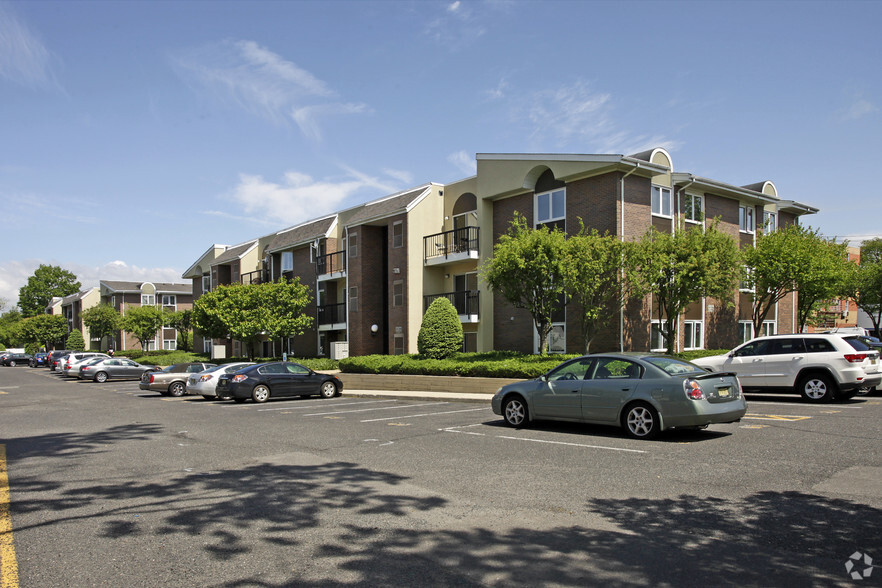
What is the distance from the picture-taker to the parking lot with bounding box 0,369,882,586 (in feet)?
16.0

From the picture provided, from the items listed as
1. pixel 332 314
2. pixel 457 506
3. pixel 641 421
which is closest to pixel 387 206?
pixel 332 314

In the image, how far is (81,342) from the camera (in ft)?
262

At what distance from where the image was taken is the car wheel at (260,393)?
69.8ft

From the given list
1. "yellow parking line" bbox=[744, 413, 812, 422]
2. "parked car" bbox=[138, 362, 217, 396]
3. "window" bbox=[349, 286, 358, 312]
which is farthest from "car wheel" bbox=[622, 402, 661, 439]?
"window" bbox=[349, 286, 358, 312]

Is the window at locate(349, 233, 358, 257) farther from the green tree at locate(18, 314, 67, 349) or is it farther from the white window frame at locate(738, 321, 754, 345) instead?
the green tree at locate(18, 314, 67, 349)

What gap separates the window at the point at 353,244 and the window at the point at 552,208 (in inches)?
504

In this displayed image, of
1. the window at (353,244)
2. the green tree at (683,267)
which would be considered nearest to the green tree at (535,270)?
the green tree at (683,267)

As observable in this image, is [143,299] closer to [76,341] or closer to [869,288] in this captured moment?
[76,341]

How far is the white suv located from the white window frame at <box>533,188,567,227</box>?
9745mm

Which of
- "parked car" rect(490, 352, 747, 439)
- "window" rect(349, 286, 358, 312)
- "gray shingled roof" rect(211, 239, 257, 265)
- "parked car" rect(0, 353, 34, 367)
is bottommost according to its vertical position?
"parked car" rect(0, 353, 34, 367)

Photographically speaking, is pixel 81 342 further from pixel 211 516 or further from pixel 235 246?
pixel 211 516

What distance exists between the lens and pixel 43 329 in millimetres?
86500

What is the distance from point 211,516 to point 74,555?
53.1 inches

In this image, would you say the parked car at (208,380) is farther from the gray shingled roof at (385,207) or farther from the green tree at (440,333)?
the gray shingled roof at (385,207)
